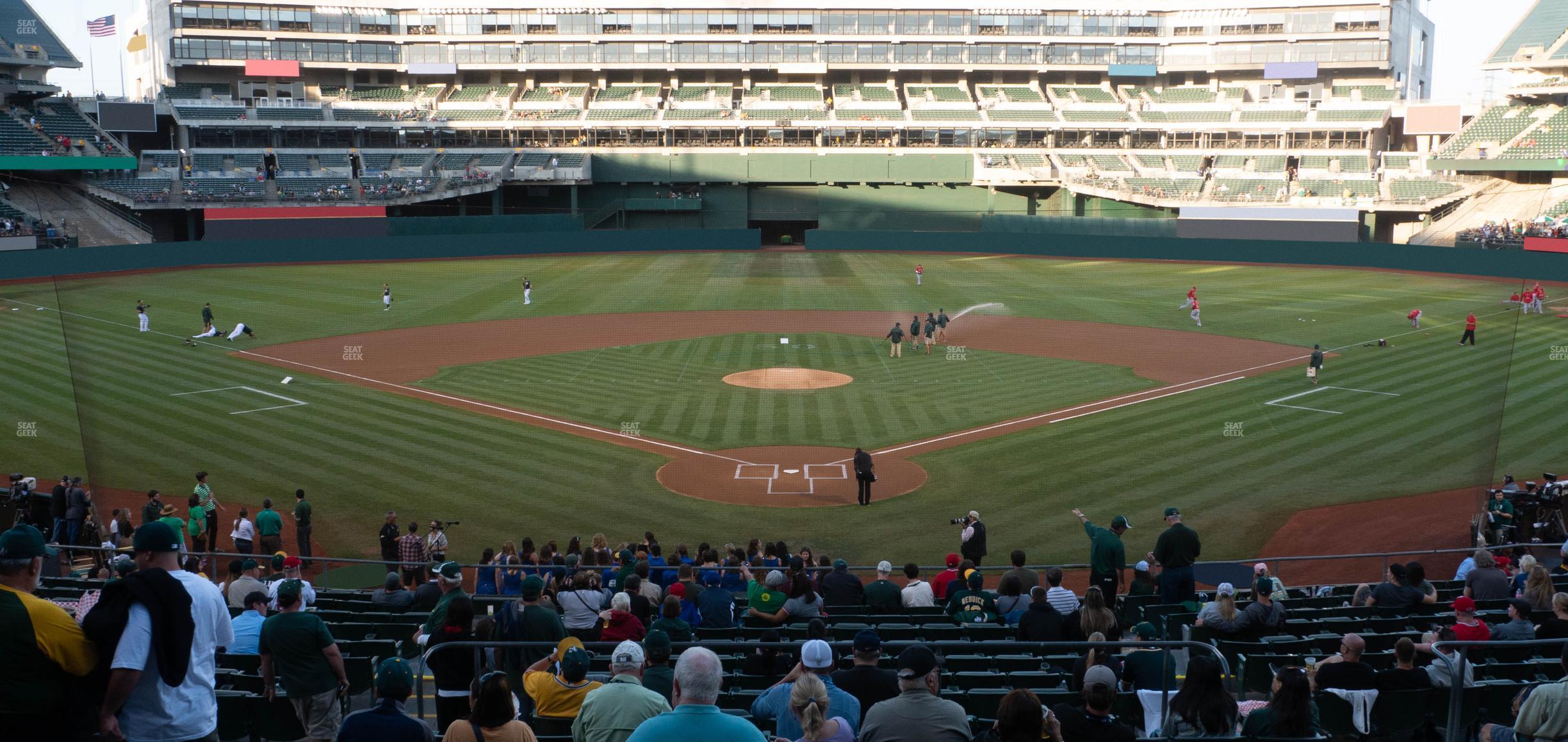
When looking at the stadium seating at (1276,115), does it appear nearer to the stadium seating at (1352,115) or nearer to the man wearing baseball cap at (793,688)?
the stadium seating at (1352,115)

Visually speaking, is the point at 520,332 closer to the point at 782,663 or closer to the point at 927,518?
the point at 927,518

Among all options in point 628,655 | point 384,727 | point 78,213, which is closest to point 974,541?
point 628,655

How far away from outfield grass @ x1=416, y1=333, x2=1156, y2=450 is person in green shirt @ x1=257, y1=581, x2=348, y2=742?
1912 cm

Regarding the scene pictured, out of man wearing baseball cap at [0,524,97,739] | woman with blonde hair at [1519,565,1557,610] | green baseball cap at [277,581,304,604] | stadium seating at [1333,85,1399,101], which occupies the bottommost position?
woman with blonde hair at [1519,565,1557,610]

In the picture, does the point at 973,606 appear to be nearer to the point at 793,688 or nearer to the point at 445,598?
the point at 445,598

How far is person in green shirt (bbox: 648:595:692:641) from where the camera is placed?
1009cm

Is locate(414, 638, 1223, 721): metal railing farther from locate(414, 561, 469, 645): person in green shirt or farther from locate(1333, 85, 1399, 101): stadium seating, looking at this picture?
locate(1333, 85, 1399, 101): stadium seating

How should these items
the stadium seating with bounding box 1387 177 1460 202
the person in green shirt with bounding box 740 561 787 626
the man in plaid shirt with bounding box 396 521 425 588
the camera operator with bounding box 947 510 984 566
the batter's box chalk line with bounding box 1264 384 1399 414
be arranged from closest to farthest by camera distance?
the person in green shirt with bounding box 740 561 787 626 < the man in plaid shirt with bounding box 396 521 425 588 < the camera operator with bounding box 947 510 984 566 < the batter's box chalk line with bounding box 1264 384 1399 414 < the stadium seating with bounding box 1387 177 1460 202

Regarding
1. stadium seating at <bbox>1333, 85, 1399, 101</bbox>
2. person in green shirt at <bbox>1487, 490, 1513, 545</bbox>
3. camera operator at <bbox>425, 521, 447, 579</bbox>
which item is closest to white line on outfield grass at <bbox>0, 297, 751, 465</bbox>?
camera operator at <bbox>425, 521, 447, 579</bbox>

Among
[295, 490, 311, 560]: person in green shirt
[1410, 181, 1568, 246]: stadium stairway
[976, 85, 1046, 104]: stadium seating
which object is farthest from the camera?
[976, 85, 1046, 104]: stadium seating

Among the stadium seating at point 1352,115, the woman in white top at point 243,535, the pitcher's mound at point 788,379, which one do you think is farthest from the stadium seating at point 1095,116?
the woman in white top at point 243,535

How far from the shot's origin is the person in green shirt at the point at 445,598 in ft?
32.9

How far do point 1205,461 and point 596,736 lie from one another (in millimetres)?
21938

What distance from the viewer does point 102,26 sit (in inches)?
3027
